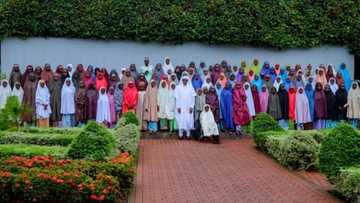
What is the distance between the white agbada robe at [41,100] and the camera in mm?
21703

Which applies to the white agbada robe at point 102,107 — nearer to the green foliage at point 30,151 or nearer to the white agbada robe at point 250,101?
the white agbada robe at point 250,101

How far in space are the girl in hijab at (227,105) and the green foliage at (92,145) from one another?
8742 millimetres

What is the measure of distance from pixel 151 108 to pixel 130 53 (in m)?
4.14

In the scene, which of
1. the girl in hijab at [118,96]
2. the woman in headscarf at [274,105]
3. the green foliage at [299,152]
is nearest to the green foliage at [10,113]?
the girl in hijab at [118,96]

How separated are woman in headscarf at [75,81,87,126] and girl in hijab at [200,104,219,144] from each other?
3787mm

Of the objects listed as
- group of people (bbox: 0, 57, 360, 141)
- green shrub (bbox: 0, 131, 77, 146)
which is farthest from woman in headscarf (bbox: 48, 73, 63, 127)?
green shrub (bbox: 0, 131, 77, 146)

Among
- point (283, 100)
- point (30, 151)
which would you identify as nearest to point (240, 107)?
point (283, 100)

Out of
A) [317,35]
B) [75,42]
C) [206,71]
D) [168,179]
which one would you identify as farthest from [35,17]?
[168,179]

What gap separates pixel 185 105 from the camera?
856 inches

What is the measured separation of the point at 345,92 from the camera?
22984 millimetres

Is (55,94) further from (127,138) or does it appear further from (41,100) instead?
(127,138)

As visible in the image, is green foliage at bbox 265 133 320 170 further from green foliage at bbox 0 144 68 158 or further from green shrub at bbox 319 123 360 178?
green foliage at bbox 0 144 68 158

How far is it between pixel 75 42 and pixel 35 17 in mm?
1659

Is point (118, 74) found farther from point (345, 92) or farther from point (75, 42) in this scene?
point (345, 92)
